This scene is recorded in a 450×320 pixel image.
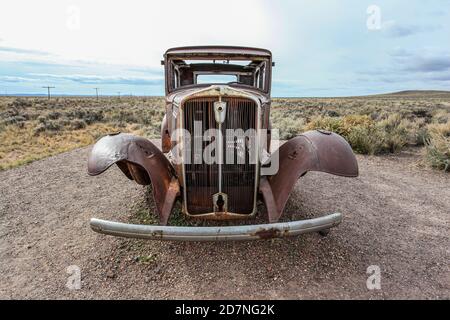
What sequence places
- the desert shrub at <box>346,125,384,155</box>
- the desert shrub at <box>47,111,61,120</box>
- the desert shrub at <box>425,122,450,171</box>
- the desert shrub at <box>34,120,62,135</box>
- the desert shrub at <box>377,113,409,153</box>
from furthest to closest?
the desert shrub at <box>47,111,61,120</box>
the desert shrub at <box>34,120,62,135</box>
the desert shrub at <box>377,113,409,153</box>
the desert shrub at <box>346,125,384,155</box>
the desert shrub at <box>425,122,450,171</box>

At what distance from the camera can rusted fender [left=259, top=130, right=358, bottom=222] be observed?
10.5 ft

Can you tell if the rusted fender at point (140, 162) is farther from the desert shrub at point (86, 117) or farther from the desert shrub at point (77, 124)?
the desert shrub at point (86, 117)

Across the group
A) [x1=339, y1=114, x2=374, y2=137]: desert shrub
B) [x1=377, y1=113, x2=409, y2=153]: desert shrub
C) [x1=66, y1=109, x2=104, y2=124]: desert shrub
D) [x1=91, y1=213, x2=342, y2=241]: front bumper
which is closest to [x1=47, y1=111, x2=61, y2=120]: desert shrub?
[x1=66, y1=109, x2=104, y2=124]: desert shrub

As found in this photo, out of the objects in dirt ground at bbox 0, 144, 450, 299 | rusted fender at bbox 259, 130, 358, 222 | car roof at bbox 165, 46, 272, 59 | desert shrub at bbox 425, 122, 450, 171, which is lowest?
dirt ground at bbox 0, 144, 450, 299

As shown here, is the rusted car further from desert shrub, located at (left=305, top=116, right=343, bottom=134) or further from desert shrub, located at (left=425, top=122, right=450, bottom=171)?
desert shrub, located at (left=305, top=116, right=343, bottom=134)

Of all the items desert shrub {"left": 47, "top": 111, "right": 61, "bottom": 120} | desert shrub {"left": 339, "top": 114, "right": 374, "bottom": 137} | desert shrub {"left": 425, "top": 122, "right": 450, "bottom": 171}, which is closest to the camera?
desert shrub {"left": 425, "top": 122, "right": 450, "bottom": 171}

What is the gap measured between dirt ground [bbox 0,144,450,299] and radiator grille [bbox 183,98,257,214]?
589 millimetres

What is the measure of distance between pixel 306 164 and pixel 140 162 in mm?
1839

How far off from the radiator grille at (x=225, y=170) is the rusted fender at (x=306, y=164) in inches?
10.1

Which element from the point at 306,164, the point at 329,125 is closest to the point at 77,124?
the point at 329,125

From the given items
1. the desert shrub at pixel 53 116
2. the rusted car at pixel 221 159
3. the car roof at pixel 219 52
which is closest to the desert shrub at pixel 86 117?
the desert shrub at pixel 53 116

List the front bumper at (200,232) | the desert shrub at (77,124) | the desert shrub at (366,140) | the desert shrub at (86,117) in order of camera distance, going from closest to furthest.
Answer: the front bumper at (200,232), the desert shrub at (366,140), the desert shrub at (77,124), the desert shrub at (86,117)

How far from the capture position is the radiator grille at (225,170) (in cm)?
323

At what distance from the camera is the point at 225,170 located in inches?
132
